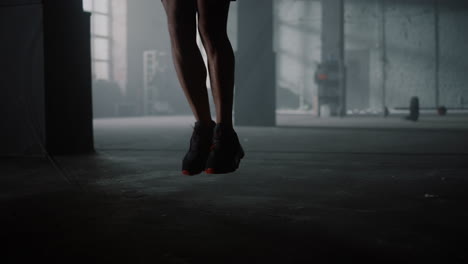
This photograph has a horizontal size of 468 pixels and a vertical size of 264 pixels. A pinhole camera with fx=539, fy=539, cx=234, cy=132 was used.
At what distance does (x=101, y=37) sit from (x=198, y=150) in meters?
12.9

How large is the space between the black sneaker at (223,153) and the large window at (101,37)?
12.3 metres

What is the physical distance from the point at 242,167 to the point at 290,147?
1.37 m

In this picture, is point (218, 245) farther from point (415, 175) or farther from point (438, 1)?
point (438, 1)

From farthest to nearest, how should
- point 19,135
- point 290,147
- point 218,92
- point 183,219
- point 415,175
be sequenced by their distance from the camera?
1. point 290,147
2. point 19,135
3. point 415,175
4. point 218,92
5. point 183,219

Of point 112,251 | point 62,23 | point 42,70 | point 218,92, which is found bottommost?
point 112,251

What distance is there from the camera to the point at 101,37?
45.4 ft

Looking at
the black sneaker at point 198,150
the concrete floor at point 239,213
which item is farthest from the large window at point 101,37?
the black sneaker at point 198,150

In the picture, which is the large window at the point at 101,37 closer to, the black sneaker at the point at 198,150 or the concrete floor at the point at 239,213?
the concrete floor at the point at 239,213

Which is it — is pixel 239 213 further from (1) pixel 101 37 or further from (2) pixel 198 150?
(1) pixel 101 37

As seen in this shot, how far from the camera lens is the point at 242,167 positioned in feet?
8.97

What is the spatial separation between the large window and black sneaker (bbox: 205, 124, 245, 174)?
12337 mm

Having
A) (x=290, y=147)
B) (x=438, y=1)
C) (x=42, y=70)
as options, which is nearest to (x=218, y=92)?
(x=42, y=70)

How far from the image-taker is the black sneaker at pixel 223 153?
5.27 ft

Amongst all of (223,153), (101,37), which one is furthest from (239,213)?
(101,37)
